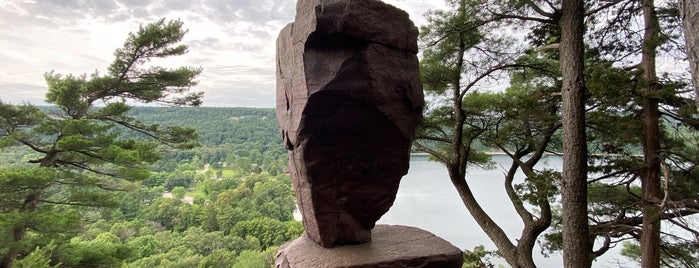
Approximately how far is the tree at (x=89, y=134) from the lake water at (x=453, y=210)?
5.18 meters

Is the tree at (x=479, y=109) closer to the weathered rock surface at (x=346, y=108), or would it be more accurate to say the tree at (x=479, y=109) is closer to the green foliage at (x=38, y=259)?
the weathered rock surface at (x=346, y=108)

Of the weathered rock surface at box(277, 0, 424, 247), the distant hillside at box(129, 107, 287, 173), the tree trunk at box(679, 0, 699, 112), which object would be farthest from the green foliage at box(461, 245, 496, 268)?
the distant hillside at box(129, 107, 287, 173)

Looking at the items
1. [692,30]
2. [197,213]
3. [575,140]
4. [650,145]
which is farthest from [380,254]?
[197,213]

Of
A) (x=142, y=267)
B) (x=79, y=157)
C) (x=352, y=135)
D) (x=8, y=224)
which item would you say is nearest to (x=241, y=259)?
(x=142, y=267)

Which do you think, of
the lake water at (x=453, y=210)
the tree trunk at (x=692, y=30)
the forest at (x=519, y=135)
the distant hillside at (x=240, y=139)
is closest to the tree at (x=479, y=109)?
the forest at (x=519, y=135)

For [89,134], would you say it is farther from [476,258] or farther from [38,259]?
[476,258]

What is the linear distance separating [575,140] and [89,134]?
21.0 feet

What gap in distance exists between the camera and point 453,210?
994 cm

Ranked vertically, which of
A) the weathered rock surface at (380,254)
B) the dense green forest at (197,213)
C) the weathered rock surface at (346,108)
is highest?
the weathered rock surface at (346,108)

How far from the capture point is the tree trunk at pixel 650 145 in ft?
12.1

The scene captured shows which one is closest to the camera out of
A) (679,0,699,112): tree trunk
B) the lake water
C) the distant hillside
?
(679,0,699,112): tree trunk

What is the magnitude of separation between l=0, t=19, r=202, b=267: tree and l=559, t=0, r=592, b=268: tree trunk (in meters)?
5.57

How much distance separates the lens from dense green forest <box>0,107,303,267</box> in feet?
17.1

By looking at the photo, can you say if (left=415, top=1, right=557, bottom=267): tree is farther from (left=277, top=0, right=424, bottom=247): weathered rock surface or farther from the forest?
(left=277, top=0, right=424, bottom=247): weathered rock surface
